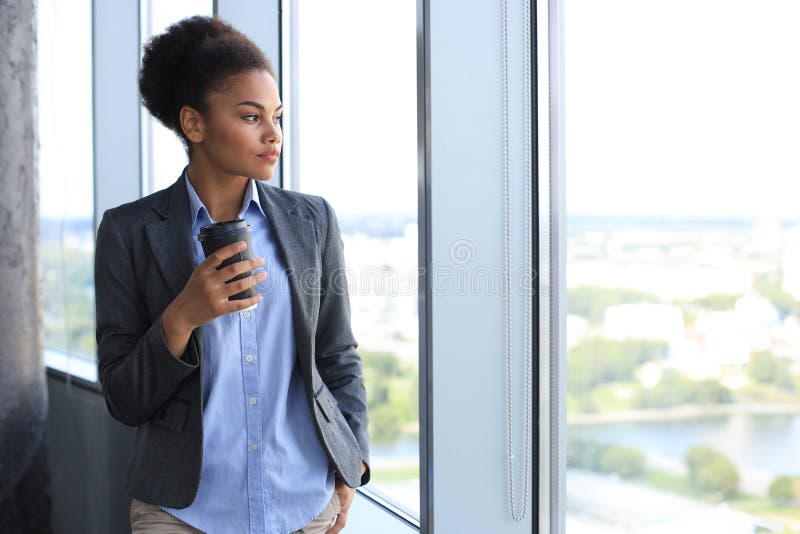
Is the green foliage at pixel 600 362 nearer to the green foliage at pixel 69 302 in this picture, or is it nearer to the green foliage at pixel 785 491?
the green foliage at pixel 785 491

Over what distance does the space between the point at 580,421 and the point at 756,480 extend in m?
0.32

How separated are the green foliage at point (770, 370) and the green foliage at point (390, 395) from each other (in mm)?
872

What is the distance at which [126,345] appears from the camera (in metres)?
1.26

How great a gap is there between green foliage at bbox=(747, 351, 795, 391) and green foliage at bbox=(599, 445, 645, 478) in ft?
0.96

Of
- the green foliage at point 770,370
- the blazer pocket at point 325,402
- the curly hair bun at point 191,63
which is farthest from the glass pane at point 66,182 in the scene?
the green foliage at point 770,370

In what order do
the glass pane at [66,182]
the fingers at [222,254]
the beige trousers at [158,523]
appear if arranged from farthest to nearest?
the glass pane at [66,182], the beige trousers at [158,523], the fingers at [222,254]

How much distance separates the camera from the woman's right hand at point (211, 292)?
1.12m

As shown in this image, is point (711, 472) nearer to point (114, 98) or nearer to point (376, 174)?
point (376, 174)

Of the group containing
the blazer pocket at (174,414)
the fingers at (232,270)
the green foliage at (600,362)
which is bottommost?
the blazer pocket at (174,414)

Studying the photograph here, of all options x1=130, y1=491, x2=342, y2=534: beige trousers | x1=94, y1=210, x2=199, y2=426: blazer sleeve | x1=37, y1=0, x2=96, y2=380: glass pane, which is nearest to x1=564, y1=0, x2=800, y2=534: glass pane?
x1=130, y1=491, x2=342, y2=534: beige trousers

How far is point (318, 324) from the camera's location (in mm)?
1395

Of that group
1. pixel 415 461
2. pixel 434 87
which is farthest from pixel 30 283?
pixel 434 87

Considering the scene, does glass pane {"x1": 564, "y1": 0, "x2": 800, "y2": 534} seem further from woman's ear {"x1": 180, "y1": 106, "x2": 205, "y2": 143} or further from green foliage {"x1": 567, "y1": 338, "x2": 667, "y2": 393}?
woman's ear {"x1": 180, "y1": 106, "x2": 205, "y2": 143}

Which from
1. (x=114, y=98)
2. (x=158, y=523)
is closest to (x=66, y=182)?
(x=114, y=98)
